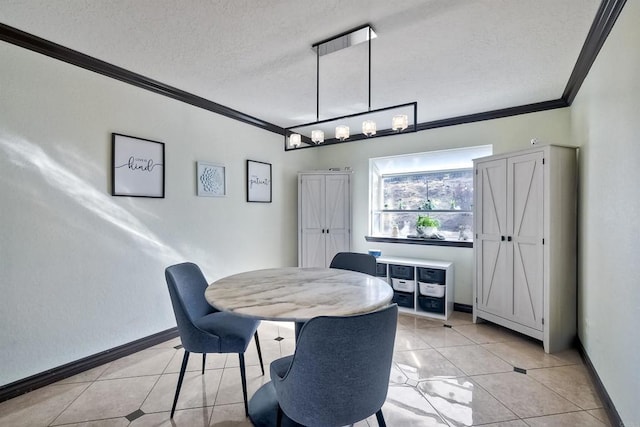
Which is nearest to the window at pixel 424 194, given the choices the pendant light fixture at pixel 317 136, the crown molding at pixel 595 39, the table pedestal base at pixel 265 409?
the crown molding at pixel 595 39

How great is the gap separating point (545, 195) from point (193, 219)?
3.50m

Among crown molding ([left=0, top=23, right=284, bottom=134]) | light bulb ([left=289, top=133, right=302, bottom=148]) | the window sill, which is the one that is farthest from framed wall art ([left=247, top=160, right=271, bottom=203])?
the window sill

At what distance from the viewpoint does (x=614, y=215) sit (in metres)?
1.93

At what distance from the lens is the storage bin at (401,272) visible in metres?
3.87

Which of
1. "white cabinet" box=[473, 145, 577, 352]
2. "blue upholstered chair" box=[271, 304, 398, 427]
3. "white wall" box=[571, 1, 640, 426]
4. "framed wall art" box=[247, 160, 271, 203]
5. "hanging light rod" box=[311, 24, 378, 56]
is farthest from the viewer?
"framed wall art" box=[247, 160, 271, 203]

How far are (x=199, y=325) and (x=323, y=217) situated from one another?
8.86 ft

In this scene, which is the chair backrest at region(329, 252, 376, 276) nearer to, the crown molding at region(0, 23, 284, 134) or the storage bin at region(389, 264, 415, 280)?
the storage bin at region(389, 264, 415, 280)

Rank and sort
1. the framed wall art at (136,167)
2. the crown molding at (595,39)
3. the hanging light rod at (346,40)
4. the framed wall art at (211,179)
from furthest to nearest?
the framed wall art at (211,179) < the framed wall art at (136,167) < the hanging light rod at (346,40) < the crown molding at (595,39)

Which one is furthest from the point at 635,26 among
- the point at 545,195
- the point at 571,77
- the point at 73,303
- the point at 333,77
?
the point at 73,303

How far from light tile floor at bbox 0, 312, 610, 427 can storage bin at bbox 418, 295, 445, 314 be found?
0.70 metres

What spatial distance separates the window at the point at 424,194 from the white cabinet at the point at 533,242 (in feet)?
2.06

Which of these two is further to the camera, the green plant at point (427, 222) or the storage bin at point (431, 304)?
the green plant at point (427, 222)

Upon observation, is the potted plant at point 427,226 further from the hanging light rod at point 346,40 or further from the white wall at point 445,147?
the hanging light rod at point 346,40

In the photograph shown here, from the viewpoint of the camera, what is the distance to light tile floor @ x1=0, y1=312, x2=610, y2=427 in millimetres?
1916
